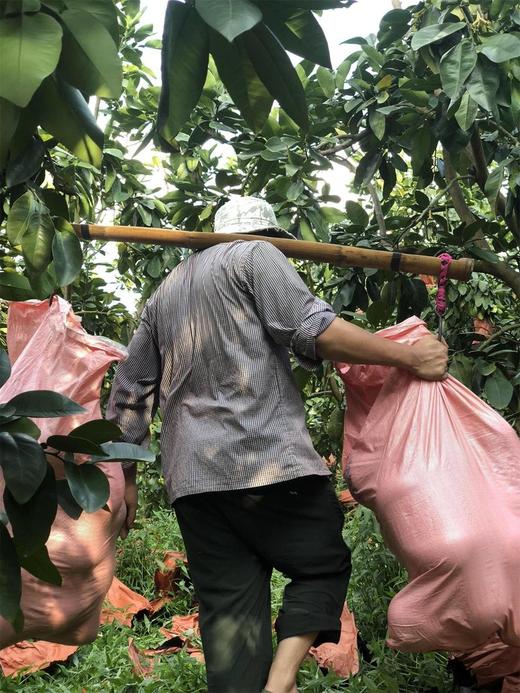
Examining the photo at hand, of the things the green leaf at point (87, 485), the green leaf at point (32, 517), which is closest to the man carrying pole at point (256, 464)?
the green leaf at point (87, 485)

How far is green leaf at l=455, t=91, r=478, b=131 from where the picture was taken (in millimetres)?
2254

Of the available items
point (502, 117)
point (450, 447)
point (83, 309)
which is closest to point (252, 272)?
point (450, 447)

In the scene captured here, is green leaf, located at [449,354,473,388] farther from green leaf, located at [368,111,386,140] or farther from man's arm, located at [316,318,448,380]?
green leaf, located at [368,111,386,140]

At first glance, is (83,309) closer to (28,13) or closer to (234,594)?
(234,594)

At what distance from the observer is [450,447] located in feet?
6.57

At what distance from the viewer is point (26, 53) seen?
37.8 inches

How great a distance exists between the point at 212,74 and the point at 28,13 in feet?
8.59

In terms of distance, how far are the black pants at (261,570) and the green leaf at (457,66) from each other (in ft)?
3.38

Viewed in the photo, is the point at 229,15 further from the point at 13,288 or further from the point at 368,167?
the point at 368,167

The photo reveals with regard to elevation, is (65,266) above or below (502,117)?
below

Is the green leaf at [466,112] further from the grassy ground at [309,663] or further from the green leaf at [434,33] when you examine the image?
the grassy ground at [309,663]

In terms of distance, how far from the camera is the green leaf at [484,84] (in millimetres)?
2186

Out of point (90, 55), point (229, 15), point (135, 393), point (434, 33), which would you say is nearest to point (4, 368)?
point (90, 55)

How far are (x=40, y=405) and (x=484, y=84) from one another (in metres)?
1.46
